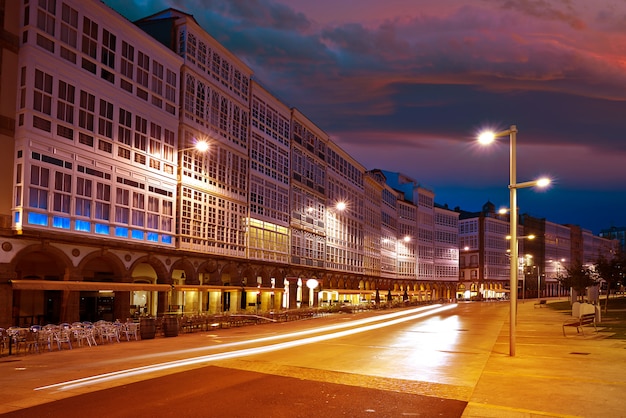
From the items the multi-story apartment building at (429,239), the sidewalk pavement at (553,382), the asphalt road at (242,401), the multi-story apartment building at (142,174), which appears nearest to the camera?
→ the asphalt road at (242,401)

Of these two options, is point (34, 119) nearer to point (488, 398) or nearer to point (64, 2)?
point (64, 2)

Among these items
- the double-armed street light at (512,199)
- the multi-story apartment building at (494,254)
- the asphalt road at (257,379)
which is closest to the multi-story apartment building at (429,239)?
the multi-story apartment building at (494,254)

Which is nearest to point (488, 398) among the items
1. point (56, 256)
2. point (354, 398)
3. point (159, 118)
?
point (354, 398)

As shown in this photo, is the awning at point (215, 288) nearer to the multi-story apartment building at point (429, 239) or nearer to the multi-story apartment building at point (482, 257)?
the multi-story apartment building at point (429, 239)

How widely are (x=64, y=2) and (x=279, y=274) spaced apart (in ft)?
103

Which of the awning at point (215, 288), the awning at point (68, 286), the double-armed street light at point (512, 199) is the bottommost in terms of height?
the awning at point (215, 288)

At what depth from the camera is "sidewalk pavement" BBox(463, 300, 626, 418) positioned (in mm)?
10922

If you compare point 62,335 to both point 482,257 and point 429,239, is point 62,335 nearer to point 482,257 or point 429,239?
point 429,239

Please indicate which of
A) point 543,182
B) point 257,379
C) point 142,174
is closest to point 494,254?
point 142,174

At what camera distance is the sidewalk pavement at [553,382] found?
1092cm

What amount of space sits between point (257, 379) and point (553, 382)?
275 inches

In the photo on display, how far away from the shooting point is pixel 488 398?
12.0 metres

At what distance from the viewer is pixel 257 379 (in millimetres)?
14539

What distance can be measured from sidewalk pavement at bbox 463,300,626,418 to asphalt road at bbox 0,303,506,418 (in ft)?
1.78
